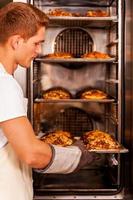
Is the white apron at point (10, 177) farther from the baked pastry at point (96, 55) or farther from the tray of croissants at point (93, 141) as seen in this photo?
the baked pastry at point (96, 55)

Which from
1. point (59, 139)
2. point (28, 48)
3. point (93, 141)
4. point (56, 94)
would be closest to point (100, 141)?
point (93, 141)

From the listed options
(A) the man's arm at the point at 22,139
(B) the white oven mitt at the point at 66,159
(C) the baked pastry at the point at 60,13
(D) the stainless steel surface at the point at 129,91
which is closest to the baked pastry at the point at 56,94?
(D) the stainless steel surface at the point at 129,91

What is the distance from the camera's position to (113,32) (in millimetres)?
2766

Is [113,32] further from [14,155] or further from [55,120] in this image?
[14,155]

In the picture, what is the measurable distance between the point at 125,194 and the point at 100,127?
1.89 ft

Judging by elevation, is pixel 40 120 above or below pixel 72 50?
below

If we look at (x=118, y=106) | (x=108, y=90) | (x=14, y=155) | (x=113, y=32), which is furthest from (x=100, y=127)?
(x=14, y=155)

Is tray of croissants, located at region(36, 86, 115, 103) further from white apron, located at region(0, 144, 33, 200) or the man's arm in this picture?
the man's arm

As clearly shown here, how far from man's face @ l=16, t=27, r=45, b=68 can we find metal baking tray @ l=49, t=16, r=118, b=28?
0.93 m

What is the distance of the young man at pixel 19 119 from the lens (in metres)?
1.37

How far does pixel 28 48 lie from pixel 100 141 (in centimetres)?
119

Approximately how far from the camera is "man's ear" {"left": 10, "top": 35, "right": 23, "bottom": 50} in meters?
1.42

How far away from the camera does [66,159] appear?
1.55 m

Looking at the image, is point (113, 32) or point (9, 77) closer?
point (9, 77)
